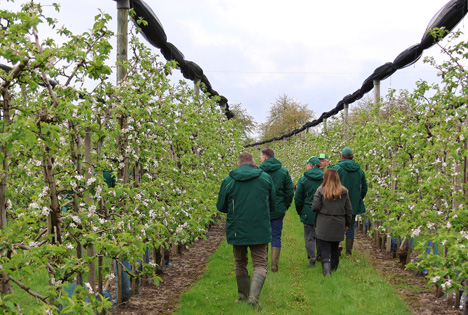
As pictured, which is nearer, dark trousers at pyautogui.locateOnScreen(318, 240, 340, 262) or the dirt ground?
the dirt ground

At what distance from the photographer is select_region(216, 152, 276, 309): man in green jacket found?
560 cm

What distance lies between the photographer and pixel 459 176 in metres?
5.52

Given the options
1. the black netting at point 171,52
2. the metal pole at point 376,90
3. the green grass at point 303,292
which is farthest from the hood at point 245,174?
the metal pole at point 376,90

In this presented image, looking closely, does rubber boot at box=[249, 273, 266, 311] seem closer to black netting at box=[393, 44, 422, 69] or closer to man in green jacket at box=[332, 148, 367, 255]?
man in green jacket at box=[332, 148, 367, 255]

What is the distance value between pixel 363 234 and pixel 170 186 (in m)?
7.04

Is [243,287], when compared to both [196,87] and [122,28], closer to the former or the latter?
[122,28]

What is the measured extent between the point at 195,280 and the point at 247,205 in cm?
245

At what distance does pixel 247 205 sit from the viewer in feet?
18.4

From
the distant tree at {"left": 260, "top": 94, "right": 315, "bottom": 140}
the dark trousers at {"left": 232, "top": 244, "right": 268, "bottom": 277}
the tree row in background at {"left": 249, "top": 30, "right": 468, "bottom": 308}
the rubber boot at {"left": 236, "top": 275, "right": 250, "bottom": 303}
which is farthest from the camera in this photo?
Answer: the distant tree at {"left": 260, "top": 94, "right": 315, "bottom": 140}

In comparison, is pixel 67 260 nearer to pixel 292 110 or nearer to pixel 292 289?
pixel 292 289

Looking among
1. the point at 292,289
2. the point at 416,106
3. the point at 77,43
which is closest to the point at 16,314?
the point at 77,43

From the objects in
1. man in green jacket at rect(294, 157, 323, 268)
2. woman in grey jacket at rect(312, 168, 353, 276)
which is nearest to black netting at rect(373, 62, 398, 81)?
man in green jacket at rect(294, 157, 323, 268)

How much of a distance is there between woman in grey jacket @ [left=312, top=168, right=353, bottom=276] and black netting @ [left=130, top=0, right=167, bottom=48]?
3671 mm

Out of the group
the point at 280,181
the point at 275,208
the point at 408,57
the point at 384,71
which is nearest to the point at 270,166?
the point at 280,181
